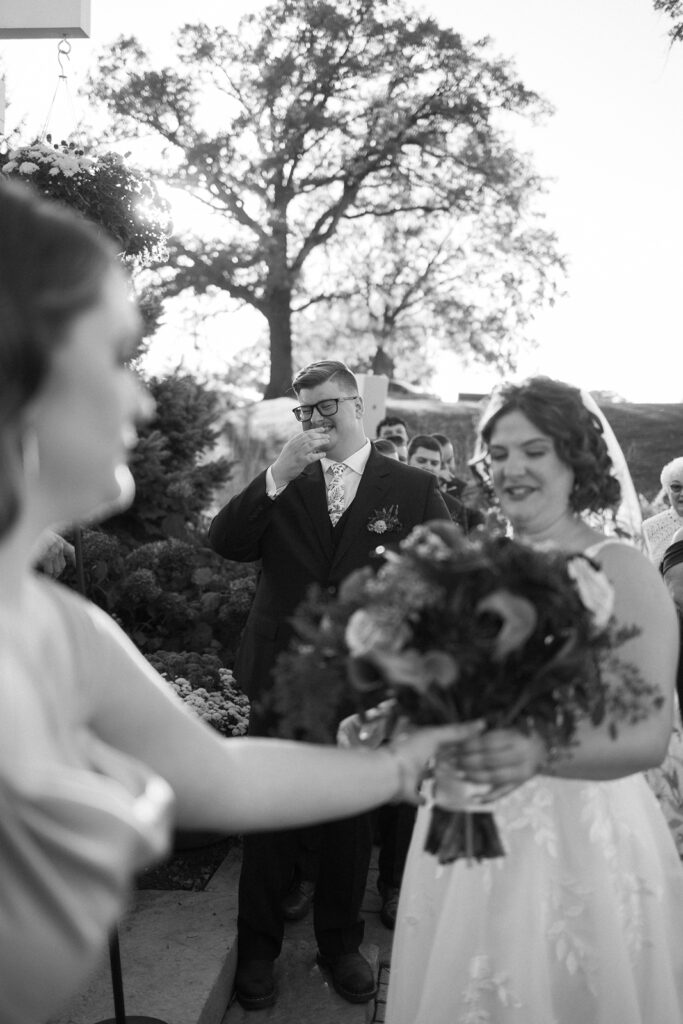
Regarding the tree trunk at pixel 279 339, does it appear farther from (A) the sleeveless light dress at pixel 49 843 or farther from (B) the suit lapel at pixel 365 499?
(A) the sleeveless light dress at pixel 49 843

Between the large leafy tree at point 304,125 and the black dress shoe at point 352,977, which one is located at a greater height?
the large leafy tree at point 304,125

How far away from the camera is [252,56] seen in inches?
848

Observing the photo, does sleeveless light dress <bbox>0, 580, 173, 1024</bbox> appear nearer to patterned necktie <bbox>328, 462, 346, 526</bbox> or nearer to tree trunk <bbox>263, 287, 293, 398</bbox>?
patterned necktie <bbox>328, 462, 346, 526</bbox>

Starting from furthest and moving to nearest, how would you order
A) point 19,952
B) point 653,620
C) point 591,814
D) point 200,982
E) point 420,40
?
point 420,40 < point 200,982 < point 591,814 < point 653,620 < point 19,952

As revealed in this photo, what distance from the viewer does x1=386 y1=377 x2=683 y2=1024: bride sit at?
2.11 metres

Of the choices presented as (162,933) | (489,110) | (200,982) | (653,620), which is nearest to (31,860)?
(653,620)

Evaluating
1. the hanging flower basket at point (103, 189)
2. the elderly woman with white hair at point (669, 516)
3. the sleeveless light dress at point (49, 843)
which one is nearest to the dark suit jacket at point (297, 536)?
the hanging flower basket at point (103, 189)

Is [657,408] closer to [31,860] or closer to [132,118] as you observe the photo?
[132,118]

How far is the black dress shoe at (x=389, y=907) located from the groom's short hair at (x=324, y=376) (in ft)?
7.94

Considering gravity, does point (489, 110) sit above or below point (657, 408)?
above

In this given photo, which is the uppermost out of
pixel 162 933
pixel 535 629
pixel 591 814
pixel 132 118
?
pixel 132 118

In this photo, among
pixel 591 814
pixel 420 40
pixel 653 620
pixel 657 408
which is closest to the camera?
pixel 653 620

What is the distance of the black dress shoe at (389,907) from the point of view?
4469 mm

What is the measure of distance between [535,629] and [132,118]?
22620 mm
